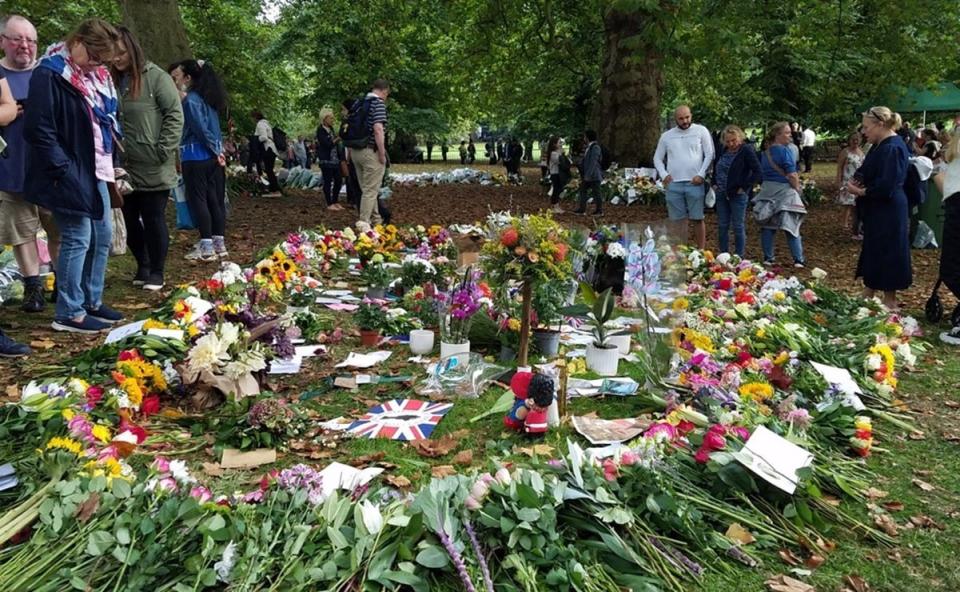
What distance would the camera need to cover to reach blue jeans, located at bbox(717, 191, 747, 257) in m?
7.83

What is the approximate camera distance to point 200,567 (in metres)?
2.15

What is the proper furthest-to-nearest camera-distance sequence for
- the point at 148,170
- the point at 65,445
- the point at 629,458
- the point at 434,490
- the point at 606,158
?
the point at 606,158
the point at 148,170
the point at 629,458
the point at 65,445
the point at 434,490

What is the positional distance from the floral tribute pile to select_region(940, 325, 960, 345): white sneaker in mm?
1384

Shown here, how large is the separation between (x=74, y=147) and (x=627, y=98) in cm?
1128

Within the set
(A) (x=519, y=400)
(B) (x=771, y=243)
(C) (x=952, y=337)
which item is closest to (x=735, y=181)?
(B) (x=771, y=243)

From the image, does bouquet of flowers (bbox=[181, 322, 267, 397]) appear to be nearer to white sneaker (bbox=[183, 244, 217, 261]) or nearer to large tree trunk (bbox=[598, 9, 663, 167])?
white sneaker (bbox=[183, 244, 217, 261])

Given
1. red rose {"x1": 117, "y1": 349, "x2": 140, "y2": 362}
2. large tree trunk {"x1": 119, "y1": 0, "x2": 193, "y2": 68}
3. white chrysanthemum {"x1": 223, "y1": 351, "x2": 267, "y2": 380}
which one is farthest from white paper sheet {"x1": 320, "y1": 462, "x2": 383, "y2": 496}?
large tree trunk {"x1": 119, "y1": 0, "x2": 193, "y2": 68}

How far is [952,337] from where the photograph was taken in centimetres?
534

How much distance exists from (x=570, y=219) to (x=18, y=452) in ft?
35.0

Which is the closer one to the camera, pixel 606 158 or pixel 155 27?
pixel 155 27

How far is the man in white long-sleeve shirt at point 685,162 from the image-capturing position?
7.66 meters

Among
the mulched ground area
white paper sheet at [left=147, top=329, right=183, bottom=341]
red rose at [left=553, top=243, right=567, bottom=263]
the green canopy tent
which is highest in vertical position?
the green canopy tent

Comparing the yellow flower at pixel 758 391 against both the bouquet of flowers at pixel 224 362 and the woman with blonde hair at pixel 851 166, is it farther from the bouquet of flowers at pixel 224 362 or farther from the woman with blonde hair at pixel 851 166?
the woman with blonde hair at pixel 851 166

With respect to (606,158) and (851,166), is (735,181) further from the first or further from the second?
(606,158)
